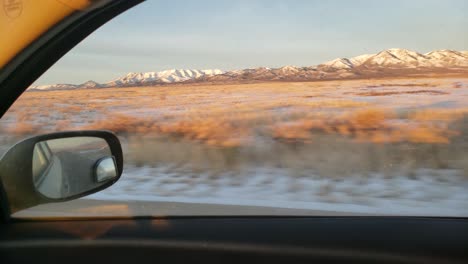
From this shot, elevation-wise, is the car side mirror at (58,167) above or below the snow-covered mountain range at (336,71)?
below

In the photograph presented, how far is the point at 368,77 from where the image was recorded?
3.17m

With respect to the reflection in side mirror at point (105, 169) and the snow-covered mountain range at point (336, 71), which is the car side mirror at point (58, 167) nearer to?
the reflection in side mirror at point (105, 169)

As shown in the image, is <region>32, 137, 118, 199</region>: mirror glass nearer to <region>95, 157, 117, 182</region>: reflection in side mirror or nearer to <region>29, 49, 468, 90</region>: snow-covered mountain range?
<region>95, 157, 117, 182</region>: reflection in side mirror

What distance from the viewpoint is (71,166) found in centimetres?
237

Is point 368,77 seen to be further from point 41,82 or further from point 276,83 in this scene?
point 41,82

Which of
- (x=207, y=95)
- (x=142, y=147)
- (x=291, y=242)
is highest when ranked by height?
(x=207, y=95)

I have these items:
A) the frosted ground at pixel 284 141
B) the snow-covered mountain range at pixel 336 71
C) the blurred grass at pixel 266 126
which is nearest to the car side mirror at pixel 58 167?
the frosted ground at pixel 284 141

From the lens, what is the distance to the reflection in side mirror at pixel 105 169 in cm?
235

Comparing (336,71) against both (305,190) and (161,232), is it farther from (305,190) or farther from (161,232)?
(161,232)

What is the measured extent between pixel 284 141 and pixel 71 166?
79.4 inches

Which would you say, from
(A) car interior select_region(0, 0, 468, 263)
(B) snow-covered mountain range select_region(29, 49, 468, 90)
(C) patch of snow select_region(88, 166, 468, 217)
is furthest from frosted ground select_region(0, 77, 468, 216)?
(A) car interior select_region(0, 0, 468, 263)

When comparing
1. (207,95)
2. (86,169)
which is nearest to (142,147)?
(207,95)

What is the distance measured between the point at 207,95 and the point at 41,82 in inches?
61.7

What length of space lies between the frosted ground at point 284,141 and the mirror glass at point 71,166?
0.92 feet
